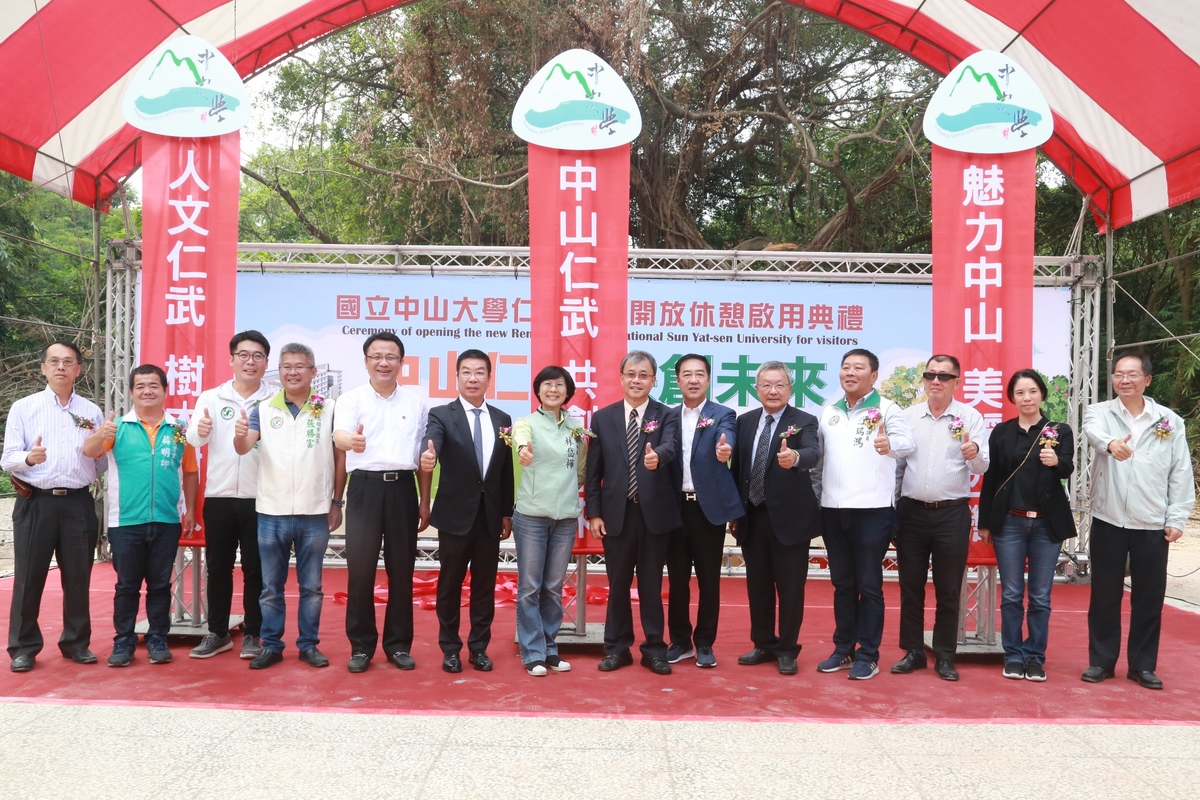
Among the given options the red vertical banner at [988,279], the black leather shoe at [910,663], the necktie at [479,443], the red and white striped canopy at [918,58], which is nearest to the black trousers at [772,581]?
the black leather shoe at [910,663]

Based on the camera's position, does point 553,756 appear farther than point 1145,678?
No

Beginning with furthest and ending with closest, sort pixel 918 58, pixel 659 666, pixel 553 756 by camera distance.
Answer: pixel 918 58, pixel 659 666, pixel 553 756

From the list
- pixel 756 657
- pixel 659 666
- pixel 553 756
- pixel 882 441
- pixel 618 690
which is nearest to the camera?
pixel 553 756

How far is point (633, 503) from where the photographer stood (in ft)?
12.6

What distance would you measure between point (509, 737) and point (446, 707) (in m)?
0.46

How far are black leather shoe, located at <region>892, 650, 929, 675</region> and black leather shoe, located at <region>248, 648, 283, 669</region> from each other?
275 centimetres

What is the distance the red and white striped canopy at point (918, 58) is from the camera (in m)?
4.71

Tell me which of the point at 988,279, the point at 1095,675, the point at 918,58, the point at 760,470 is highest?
the point at 918,58

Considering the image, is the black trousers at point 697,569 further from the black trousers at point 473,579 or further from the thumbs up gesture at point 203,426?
the thumbs up gesture at point 203,426

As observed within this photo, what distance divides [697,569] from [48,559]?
9.44 feet

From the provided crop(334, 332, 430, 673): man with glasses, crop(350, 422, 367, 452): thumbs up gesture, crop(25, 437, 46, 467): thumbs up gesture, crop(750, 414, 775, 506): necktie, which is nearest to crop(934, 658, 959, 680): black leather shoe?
crop(750, 414, 775, 506): necktie

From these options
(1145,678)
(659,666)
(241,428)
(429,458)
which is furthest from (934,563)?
(241,428)

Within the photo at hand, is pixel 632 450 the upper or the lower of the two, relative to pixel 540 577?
upper

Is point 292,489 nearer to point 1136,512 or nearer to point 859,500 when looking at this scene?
point 859,500
